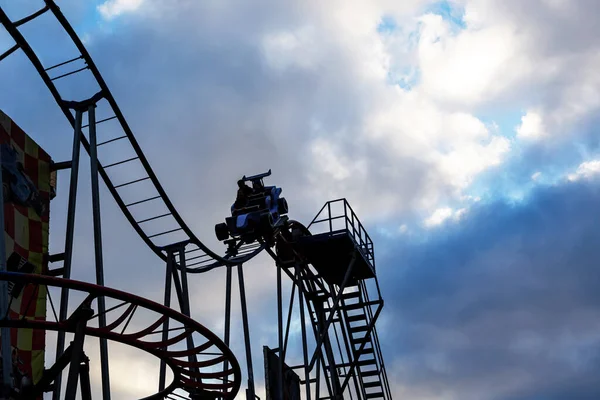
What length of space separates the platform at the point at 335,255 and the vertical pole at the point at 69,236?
790cm

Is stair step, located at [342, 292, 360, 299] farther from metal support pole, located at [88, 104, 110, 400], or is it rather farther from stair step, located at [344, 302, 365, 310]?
metal support pole, located at [88, 104, 110, 400]

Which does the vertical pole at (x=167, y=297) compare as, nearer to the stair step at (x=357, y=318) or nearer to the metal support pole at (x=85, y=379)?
the metal support pole at (x=85, y=379)

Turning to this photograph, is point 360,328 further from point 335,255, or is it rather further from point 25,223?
point 25,223

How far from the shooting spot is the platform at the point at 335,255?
22391mm

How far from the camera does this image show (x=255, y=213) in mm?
20609

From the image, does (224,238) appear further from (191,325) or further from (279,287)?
(191,325)

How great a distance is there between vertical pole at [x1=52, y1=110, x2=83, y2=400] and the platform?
790 cm

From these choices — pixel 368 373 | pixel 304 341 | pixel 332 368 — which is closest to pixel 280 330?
pixel 304 341

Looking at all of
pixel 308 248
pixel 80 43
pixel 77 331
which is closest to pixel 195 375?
pixel 77 331

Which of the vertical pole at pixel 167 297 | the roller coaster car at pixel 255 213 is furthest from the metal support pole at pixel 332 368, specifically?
the vertical pole at pixel 167 297

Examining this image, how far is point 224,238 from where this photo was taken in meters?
20.6

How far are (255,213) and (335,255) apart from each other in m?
3.26

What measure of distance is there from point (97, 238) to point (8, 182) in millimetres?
2558

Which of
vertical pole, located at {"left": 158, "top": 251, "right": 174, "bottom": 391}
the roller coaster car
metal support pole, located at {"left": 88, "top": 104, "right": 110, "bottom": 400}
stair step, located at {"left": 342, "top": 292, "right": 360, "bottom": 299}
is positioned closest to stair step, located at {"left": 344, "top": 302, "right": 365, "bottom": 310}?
stair step, located at {"left": 342, "top": 292, "right": 360, "bottom": 299}
